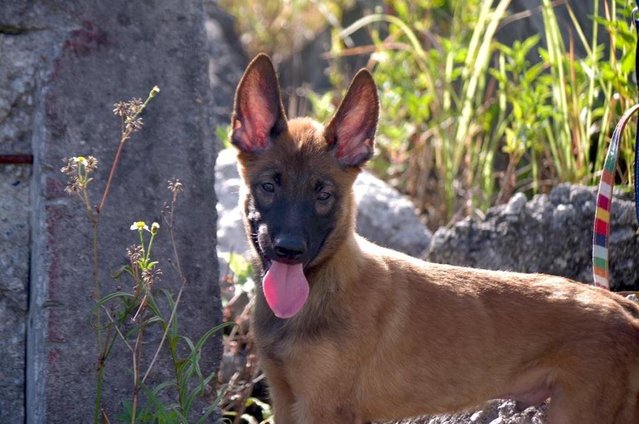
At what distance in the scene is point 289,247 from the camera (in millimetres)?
3801

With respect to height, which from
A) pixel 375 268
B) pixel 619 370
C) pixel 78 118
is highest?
pixel 78 118

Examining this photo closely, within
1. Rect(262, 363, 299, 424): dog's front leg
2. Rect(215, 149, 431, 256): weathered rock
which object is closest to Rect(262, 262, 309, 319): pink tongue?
Rect(262, 363, 299, 424): dog's front leg

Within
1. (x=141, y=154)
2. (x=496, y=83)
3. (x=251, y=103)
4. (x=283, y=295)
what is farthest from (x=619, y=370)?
(x=496, y=83)

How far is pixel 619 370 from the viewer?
393 cm

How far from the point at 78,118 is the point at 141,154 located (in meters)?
0.31

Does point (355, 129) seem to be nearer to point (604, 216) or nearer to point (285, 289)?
point (285, 289)

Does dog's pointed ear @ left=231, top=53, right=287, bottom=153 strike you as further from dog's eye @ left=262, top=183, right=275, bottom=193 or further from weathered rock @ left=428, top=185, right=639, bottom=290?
weathered rock @ left=428, top=185, right=639, bottom=290

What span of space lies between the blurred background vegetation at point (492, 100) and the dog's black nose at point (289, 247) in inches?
87.7

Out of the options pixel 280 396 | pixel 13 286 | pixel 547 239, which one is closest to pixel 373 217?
pixel 547 239

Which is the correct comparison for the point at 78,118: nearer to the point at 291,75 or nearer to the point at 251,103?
the point at 251,103

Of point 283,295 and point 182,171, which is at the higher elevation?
point 182,171

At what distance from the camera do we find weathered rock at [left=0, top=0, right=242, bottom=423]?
4242 mm

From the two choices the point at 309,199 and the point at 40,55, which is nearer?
the point at 309,199

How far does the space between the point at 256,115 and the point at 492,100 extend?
11.0ft
